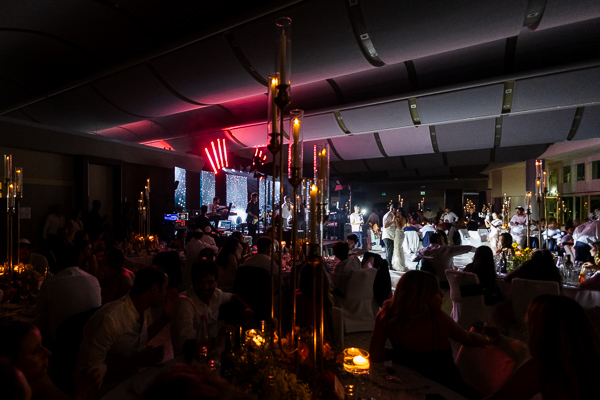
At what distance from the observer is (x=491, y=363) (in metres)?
2.07

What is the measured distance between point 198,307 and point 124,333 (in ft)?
1.68

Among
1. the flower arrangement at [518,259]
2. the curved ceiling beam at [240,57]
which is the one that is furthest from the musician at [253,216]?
the flower arrangement at [518,259]

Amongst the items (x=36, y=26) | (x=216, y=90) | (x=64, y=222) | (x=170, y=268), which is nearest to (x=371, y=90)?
(x=216, y=90)

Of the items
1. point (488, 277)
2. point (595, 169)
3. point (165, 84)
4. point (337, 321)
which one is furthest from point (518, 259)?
point (595, 169)

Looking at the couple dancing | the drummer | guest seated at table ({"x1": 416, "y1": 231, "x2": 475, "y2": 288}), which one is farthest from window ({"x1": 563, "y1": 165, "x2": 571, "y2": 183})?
guest seated at table ({"x1": 416, "y1": 231, "x2": 475, "y2": 288})

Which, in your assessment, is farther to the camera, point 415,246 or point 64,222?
point 415,246

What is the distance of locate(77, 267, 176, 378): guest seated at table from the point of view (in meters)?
1.84

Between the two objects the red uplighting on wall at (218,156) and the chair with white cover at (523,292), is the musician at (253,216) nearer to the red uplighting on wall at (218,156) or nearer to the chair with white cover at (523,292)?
the red uplighting on wall at (218,156)

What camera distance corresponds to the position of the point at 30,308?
3.09 m

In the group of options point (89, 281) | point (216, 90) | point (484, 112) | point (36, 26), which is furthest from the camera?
point (484, 112)

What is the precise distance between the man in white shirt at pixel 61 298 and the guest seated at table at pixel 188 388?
256 cm

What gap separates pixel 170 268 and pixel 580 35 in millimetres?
6123

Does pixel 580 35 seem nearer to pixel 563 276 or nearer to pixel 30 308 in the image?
pixel 563 276

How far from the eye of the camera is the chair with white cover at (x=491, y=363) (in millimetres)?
1948
